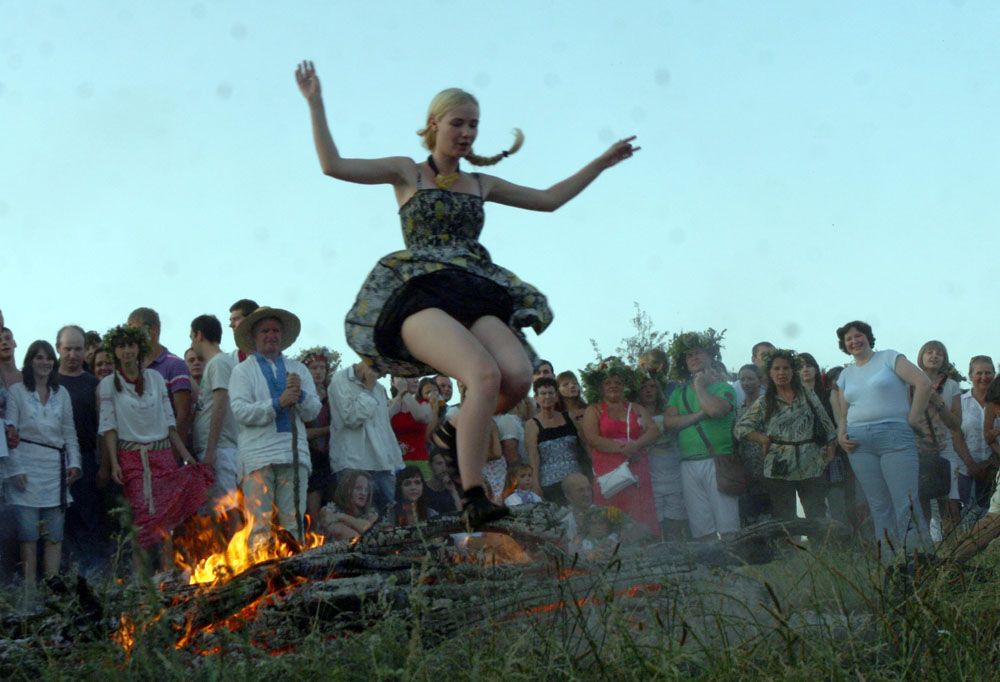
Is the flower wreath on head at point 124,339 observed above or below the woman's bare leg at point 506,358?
above

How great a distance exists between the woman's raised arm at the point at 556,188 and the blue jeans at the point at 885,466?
3.87 meters

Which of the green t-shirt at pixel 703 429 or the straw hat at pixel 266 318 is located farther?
the green t-shirt at pixel 703 429

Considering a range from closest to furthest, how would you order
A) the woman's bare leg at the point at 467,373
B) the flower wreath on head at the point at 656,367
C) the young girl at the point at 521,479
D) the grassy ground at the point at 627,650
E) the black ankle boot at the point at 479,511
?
the grassy ground at the point at 627,650, the black ankle boot at the point at 479,511, the woman's bare leg at the point at 467,373, the young girl at the point at 521,479, the flower wreath on head at the point at 656,367

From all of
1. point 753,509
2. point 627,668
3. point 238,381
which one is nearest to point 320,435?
point 238,381

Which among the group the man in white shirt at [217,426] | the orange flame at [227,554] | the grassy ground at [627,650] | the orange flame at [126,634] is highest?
the man in white shirt at [217,426]

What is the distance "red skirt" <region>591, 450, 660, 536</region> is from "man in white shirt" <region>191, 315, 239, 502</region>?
2766mm

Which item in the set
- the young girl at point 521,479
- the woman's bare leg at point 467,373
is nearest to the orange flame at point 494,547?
the woman's bare leg at point 467,373

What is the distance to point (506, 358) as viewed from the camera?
512 cm

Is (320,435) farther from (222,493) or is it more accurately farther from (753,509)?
(753,509)

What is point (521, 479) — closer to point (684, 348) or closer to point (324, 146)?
point (684, 348)

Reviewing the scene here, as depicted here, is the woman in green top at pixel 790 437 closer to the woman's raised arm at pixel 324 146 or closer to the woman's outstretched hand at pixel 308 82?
the woman's raised arm at pixel 324 146

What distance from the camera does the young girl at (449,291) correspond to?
4.98 meters

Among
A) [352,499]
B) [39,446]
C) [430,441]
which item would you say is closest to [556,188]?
[352,499]

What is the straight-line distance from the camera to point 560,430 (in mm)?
9797
